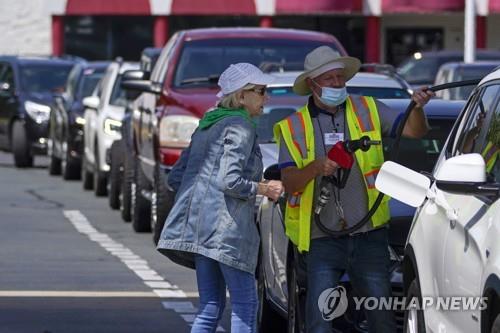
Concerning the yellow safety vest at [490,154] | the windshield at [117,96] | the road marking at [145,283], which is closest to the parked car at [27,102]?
the windshield at [117,96]

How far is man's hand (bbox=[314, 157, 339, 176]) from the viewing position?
807cm

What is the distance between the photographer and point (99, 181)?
22203mm

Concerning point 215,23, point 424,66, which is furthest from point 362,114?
point 215,23

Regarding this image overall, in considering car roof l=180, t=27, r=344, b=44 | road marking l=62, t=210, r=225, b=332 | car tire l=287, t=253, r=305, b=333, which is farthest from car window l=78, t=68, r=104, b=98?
car tire l=287, t=253, r=305, b=333

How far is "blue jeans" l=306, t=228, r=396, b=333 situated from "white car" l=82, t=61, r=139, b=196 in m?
12.9

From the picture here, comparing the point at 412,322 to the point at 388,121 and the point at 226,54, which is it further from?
the point at 226,54

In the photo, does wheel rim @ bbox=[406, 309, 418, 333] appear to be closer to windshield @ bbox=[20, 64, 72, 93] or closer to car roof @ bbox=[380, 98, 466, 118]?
car roof @ bbox=[380, 98, 466, 118]

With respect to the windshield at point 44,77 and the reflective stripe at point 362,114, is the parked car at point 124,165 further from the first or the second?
the reflective stripe at point 362,114

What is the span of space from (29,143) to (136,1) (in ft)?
66.5

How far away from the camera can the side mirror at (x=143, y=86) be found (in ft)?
52.4

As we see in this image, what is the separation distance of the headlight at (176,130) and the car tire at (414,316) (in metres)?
7.71

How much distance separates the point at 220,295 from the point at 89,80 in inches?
745

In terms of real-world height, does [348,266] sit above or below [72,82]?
below

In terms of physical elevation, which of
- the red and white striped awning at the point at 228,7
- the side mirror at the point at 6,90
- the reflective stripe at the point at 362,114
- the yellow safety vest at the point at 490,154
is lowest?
the side mirror at the point at 6,90
